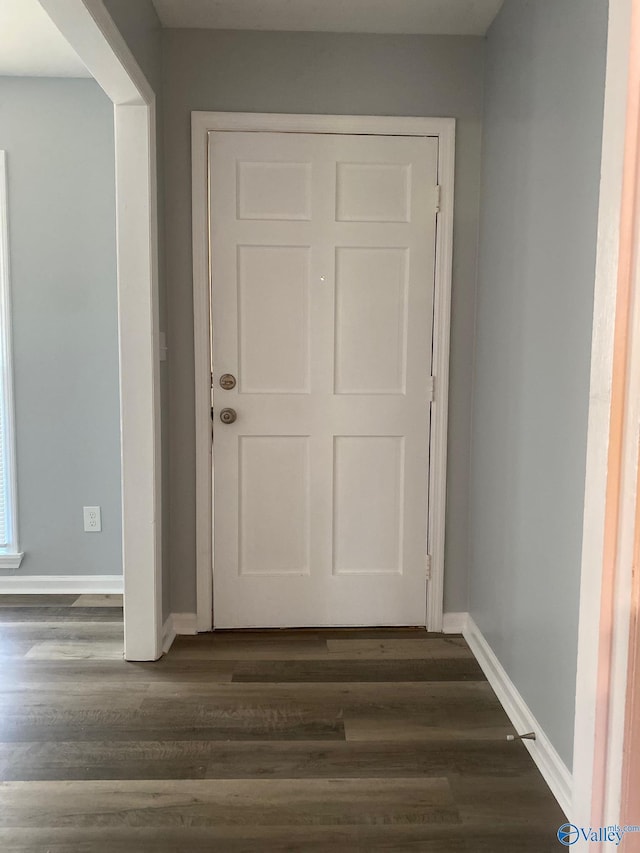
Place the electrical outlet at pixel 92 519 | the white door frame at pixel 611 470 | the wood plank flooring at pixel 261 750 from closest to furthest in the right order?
the white door frame at pixel 611 470
the wood plank flooring at pixel 261 750
the electrical outlet at pixel 92 519

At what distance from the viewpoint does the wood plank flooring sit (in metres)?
1.46

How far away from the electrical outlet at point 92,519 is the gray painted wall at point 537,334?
1.80 metres

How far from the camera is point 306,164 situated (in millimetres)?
2400

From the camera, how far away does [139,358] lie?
2.17m

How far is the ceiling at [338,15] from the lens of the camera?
84.7 inches

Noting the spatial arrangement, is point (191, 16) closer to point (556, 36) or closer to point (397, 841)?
point (556, 36)

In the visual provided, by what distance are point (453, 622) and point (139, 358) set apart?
1.70 metres

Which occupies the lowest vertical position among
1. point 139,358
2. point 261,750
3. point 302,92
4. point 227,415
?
point 261,750

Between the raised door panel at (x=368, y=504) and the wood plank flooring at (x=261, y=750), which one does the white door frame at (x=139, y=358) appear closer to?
the wood plank flooring at (x=261, y=750)

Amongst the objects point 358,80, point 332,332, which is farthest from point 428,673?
point 358,80

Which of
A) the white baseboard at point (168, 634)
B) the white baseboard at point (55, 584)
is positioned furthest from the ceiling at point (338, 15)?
the white baseboard at point (55, 584)

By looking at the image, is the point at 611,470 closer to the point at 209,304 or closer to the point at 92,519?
the point at 209,304

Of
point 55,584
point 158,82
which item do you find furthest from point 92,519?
point 158,82

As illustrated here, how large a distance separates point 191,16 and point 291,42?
15.2 inches
